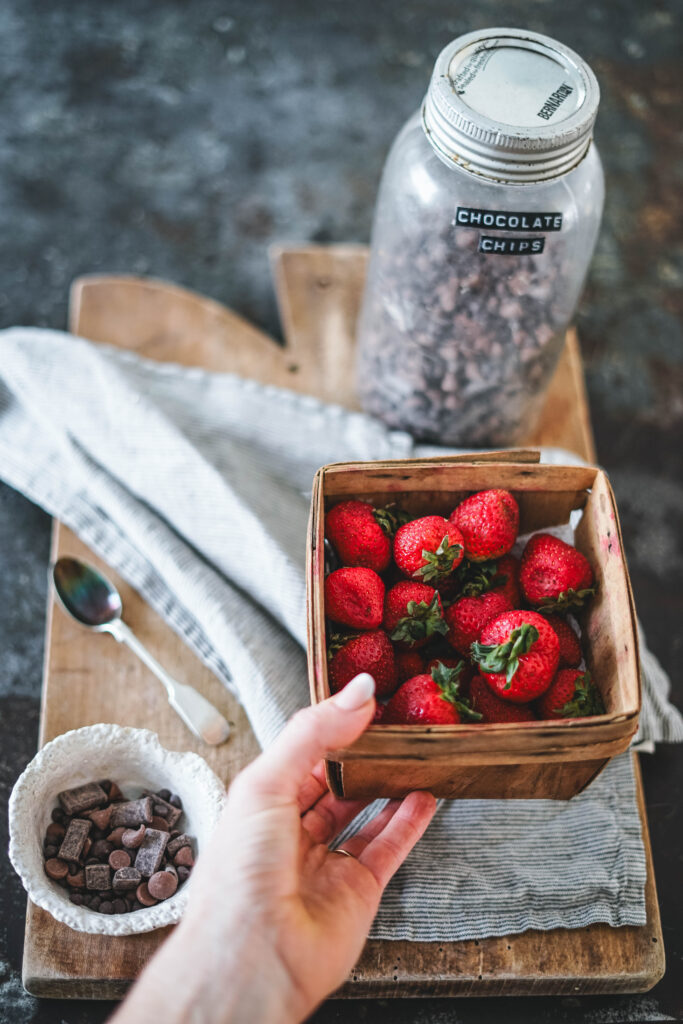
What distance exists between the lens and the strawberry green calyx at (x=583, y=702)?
919mm

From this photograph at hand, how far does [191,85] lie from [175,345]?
770mm

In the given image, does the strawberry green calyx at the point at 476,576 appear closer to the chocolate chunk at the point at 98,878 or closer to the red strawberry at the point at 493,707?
the red strawberry at the point at 493,707

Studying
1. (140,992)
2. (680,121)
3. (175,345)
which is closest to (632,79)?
(680,121)

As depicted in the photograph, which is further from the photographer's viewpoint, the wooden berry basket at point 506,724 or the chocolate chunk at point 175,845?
the chocolate chunk at point 175,845

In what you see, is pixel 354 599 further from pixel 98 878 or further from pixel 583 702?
pixel 98 878

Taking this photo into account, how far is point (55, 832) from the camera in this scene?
101 centimetres

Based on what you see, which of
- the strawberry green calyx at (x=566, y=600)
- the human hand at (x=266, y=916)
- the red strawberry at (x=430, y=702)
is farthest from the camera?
the strawberry green calyx at (x=566, y=600)

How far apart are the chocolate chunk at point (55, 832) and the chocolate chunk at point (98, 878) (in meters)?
0.05

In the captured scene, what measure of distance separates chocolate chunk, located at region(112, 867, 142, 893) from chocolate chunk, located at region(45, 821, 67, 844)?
79 millimetres

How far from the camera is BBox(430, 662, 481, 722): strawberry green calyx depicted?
88 centimetres

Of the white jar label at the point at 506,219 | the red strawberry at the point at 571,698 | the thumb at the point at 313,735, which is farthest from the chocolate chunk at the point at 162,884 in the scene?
the white jar label at the point at 506,219

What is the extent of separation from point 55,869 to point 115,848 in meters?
0.07

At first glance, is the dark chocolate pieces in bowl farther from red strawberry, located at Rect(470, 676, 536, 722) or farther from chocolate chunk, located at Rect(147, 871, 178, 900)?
red strawberry, located at Rect(470, 676, 536, 722)

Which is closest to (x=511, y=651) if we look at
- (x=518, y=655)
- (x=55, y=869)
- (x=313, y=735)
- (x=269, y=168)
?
(x=518, y=655)
